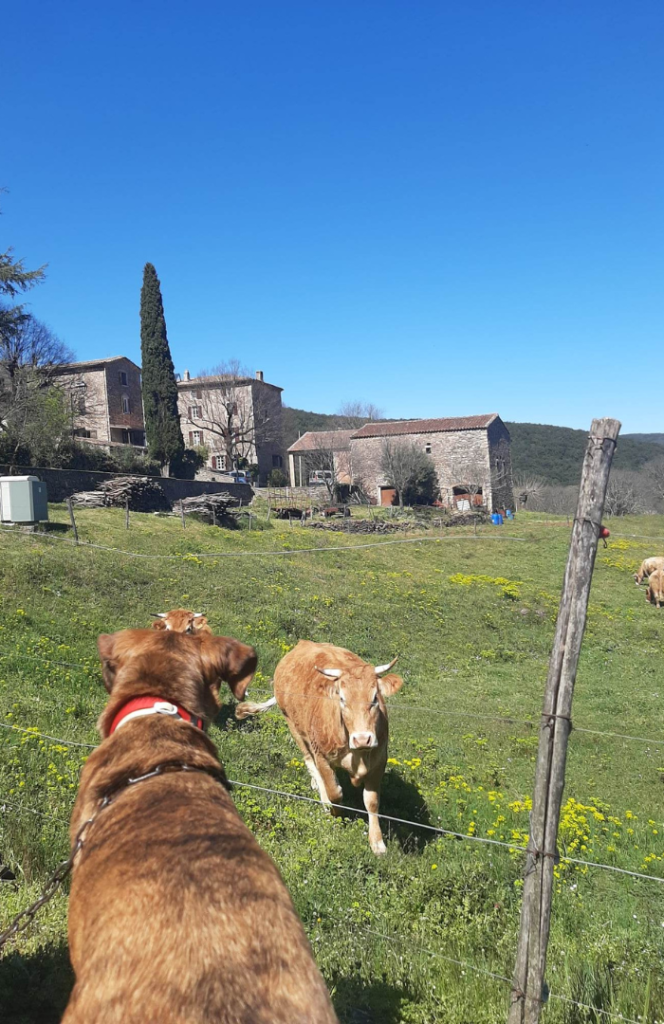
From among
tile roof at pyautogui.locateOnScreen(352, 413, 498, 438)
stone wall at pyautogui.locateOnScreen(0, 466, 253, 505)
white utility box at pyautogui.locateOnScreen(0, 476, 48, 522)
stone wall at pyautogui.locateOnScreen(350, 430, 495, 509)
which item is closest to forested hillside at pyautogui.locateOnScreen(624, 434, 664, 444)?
tile roof at pyautogui.locateOnScreen(352, 413, 498, 438)

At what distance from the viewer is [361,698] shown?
20.2 feet

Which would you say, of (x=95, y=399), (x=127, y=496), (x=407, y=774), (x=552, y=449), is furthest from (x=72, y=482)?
(x=552, y=449)

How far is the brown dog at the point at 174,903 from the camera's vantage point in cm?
173

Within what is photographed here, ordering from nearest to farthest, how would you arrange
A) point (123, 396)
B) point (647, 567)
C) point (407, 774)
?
point (407, 774) < point (647, 567) < point (123, 396)

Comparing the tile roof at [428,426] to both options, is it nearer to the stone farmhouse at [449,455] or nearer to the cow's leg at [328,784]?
the stone farmhouse at [449,455]

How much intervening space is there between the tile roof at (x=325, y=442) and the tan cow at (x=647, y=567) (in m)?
42.3

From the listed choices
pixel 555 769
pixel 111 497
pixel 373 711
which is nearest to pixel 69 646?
pixel 373 711

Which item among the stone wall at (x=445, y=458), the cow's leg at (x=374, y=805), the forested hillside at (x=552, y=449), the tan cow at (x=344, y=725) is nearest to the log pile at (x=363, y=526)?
the stone wall at (x=445, y=458)

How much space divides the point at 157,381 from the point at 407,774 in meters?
48.0

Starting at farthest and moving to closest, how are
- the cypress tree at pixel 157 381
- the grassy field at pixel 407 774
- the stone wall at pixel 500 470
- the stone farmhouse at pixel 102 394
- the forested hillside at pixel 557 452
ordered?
the forested hillside at pixel 557 452, the stone wall at pixel 500 470, the stone farmhouse at pixel 102 394, the cypress tree at pixel 157 381, the grassy field at pixel 407 774

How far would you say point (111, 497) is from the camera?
99.3 ft

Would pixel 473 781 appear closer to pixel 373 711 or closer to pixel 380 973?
pixel 373 711

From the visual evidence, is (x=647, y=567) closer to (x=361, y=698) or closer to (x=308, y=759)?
(x=308, y=759)

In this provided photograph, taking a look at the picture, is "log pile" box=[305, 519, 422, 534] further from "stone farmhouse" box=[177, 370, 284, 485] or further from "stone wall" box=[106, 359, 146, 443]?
"stone farmhouse" box=[177, 370, 284, 485]
